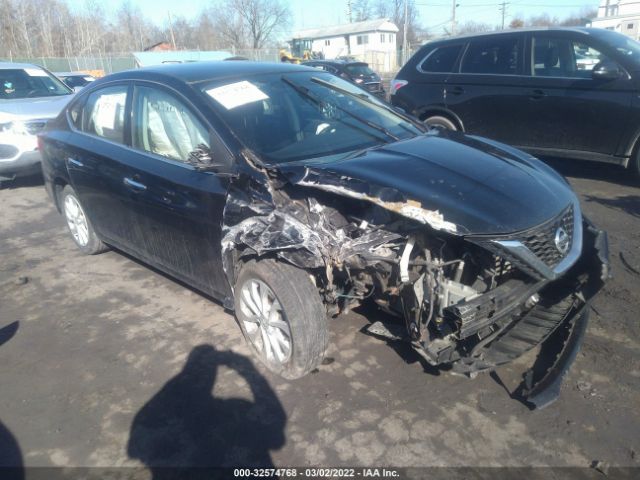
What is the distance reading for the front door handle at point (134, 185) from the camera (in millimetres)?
3451

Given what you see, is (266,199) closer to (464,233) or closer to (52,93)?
(464,233)

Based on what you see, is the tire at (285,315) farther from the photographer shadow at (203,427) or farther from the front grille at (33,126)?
the front grille at (33,126)

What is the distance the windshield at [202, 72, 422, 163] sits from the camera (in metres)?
3.06

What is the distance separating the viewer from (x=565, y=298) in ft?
9.01

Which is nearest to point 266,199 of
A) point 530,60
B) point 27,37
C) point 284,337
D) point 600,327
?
point 284,337

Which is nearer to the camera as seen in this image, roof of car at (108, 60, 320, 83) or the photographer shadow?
the photographer shadow

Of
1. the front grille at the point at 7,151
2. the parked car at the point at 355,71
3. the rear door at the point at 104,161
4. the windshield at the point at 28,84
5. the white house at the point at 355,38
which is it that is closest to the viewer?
the rear door at the point at 104,161

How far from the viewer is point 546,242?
2.51m

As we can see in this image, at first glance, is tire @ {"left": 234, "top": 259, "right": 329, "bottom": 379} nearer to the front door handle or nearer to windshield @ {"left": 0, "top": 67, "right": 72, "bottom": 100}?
the front door handle

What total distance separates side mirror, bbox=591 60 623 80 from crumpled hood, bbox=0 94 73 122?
7.23 metres

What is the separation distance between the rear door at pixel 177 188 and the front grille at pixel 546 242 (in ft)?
5.62

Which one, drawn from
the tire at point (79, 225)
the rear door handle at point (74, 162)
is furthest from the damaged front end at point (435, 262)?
the tire at point (79, 225)

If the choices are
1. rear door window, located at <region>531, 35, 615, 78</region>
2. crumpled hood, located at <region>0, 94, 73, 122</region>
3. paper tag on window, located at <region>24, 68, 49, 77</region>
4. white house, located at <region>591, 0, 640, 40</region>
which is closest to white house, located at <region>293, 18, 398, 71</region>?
white house, located at <region>591, 0, 640, 40</region>

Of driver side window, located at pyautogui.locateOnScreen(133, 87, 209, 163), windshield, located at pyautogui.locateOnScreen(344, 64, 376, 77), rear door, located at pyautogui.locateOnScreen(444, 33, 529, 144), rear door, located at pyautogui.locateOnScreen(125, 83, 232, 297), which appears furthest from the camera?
windshield, located at pyautogui.locateOnScreen(344, 64, 376, 77)
